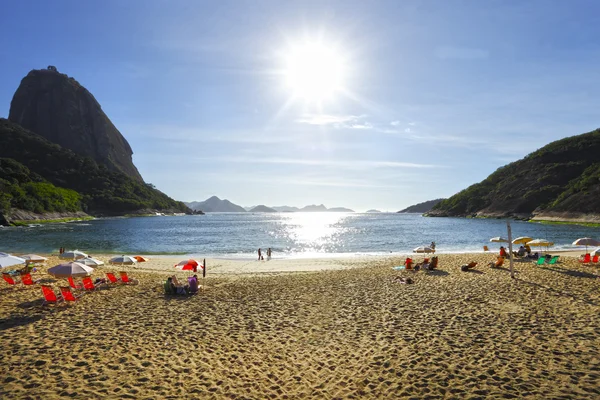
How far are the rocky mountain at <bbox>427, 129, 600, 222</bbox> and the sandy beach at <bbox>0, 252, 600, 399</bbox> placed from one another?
327 feet

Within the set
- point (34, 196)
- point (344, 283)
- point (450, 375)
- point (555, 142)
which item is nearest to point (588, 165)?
point (555, 142)

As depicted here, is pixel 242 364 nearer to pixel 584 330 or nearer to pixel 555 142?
pixel 584 330

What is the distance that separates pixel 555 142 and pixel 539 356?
182503 millimetres

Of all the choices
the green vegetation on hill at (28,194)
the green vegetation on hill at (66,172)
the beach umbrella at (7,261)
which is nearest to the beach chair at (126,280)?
the beach umbrella at (7,261)

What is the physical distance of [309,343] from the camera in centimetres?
1001

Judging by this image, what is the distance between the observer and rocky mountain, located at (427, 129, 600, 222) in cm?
10075

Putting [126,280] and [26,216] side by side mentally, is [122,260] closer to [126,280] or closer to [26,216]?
[126,280]

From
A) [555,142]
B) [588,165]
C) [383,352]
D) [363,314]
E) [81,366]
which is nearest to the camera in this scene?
[81,366]

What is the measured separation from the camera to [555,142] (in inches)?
6073

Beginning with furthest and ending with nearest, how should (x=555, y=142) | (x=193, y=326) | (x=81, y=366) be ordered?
(x=555, y=142) < (x=193, y=326) < (x=81, y=366)

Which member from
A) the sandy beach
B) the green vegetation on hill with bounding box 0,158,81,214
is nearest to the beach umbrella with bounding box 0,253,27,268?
the sandy beach

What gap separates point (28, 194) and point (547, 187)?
176282mm

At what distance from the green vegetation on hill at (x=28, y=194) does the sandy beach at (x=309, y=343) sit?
102628 mm

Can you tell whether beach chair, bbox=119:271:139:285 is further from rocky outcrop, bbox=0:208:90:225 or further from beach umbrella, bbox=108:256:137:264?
rocky outcrop, bbox=0:208:90:225
